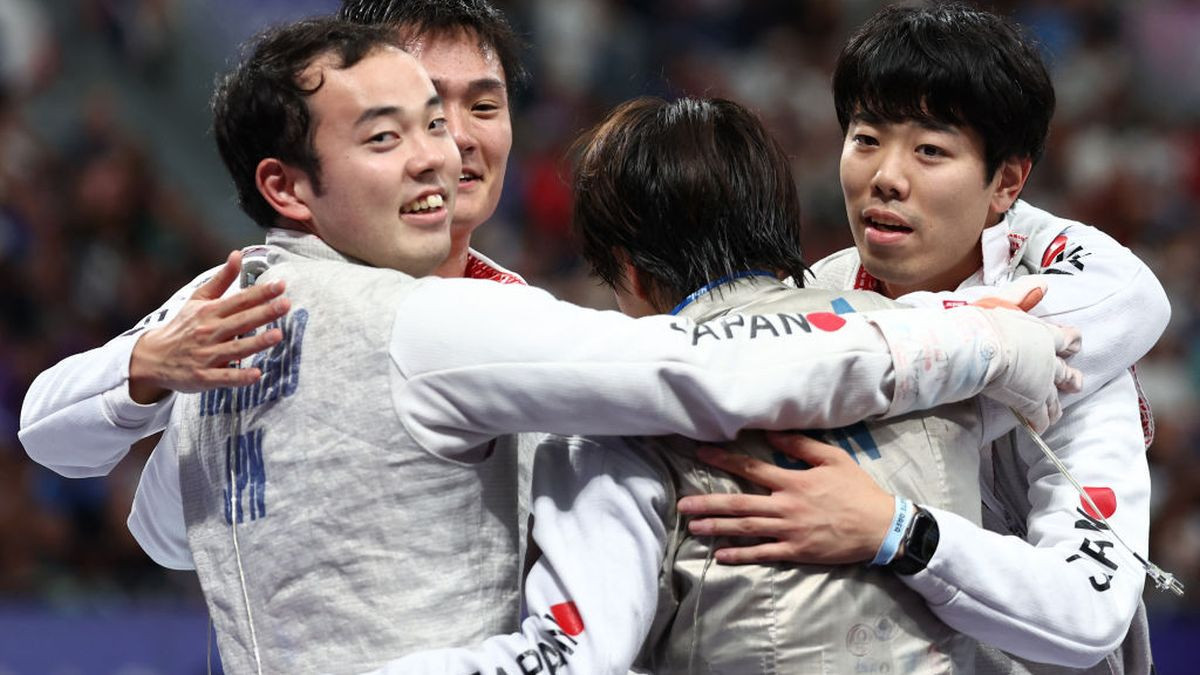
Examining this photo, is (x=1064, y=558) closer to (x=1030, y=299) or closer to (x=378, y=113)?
(x=1030, y=299)

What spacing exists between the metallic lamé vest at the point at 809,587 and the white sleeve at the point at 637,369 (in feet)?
0.16

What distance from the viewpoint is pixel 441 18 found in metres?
2.85

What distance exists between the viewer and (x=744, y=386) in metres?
1.84

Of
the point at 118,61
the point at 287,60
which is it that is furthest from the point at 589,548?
the point at 118,61

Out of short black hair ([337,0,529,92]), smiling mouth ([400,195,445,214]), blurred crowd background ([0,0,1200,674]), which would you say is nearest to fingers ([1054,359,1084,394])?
smiling mouth ([400,195,445,214])

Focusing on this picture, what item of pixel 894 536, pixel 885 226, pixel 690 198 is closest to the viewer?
pixel 894 536

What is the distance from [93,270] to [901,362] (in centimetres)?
492

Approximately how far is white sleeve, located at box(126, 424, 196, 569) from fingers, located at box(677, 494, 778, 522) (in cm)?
82

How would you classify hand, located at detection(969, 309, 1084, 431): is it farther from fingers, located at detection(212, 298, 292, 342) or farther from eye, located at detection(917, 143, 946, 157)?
fingers, located at detection(212, 298, 292, 342)

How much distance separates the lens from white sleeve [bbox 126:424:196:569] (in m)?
2.30

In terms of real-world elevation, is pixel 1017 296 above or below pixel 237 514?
above

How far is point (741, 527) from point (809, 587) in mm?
125

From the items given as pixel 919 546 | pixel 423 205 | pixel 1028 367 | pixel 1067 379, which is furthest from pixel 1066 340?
pixel 423 205

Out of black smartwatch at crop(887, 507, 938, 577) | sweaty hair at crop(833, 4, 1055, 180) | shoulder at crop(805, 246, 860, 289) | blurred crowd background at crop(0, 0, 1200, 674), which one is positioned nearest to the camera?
black smartwatch at crop(887, 507, 938, 577)
